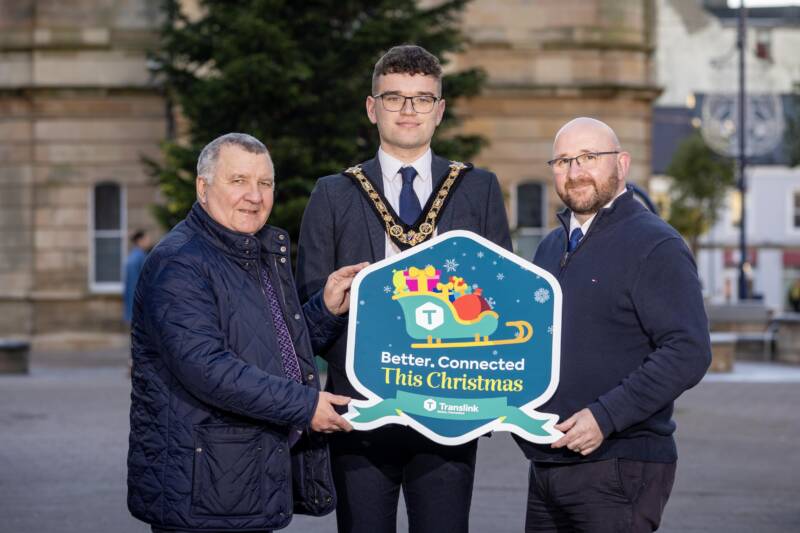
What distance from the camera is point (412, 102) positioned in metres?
5.52

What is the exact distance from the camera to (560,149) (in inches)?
215

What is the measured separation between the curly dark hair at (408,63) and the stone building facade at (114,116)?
2605cm

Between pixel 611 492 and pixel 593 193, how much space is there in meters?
1.05

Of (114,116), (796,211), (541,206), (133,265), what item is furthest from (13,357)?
(796,211)

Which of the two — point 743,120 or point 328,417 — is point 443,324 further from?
point 743,120

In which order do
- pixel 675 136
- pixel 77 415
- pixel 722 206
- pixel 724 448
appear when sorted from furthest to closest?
pixel 675 136
pixel 722 206
pixel 77 415
pixel 724 448

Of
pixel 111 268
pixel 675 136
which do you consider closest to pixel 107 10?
pixel 111 268

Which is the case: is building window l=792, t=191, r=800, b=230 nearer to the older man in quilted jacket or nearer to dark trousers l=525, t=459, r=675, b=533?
dark trousers l=525, t=459, r=675, b=533

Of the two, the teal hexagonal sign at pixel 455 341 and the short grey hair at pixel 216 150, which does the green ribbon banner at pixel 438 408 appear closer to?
the teal hexagonal sign at pixel 455 341

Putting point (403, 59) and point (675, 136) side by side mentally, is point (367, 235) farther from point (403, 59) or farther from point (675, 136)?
point (675, 136)

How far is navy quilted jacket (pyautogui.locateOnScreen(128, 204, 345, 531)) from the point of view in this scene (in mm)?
4973

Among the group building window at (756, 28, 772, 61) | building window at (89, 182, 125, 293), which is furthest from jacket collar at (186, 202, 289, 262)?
building window at (756, 28, 772, 61)

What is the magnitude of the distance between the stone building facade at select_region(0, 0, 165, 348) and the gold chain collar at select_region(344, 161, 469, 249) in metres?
27.4

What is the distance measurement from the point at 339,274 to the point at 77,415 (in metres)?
11.4
